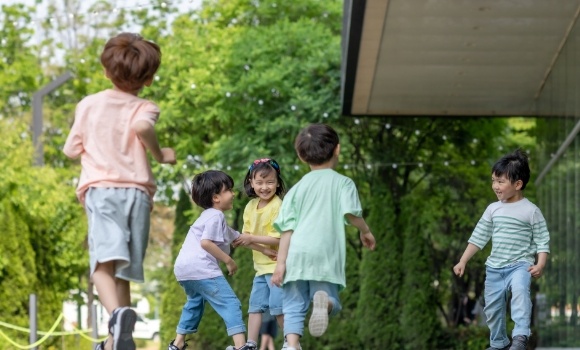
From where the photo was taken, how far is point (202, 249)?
825 centimetres

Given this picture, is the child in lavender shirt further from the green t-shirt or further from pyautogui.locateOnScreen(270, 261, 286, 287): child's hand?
the green t-shirt

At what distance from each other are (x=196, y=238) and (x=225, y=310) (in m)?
0.49

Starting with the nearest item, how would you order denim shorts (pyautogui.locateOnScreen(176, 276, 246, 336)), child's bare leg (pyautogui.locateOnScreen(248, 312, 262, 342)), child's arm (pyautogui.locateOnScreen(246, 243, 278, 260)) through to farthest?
denim shorts (pyautogui.locateOnScreen(176, 276, 246, 336)) → child's arm (pyautogui.locateOnScreen(246, 243, 278, 260)) → child's bare leg (pyautogui.locateOnScreen(248, 312, 262, 342))

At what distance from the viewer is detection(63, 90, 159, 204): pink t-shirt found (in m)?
6.53

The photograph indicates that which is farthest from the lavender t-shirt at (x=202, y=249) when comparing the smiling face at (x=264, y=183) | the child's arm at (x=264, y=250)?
the smiling face at (x=264, y=183)

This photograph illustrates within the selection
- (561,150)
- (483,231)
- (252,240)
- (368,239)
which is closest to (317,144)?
(368,239)

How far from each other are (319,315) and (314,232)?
568 millimetres

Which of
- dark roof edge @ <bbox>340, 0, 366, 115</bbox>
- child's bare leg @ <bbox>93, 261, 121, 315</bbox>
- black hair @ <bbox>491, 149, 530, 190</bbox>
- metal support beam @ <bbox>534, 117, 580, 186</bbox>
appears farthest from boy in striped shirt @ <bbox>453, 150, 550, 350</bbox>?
metal support beam @ <bbox>534, 117, 580, 186</bbox>

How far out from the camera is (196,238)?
27.1 feet

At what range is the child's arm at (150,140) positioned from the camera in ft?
21.1

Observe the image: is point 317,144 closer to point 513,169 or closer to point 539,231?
point 513,169

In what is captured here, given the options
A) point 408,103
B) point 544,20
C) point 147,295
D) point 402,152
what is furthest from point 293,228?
point 147,295

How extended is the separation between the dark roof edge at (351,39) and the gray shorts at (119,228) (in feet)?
20.9

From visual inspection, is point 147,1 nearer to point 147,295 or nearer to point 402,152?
point 402,152
